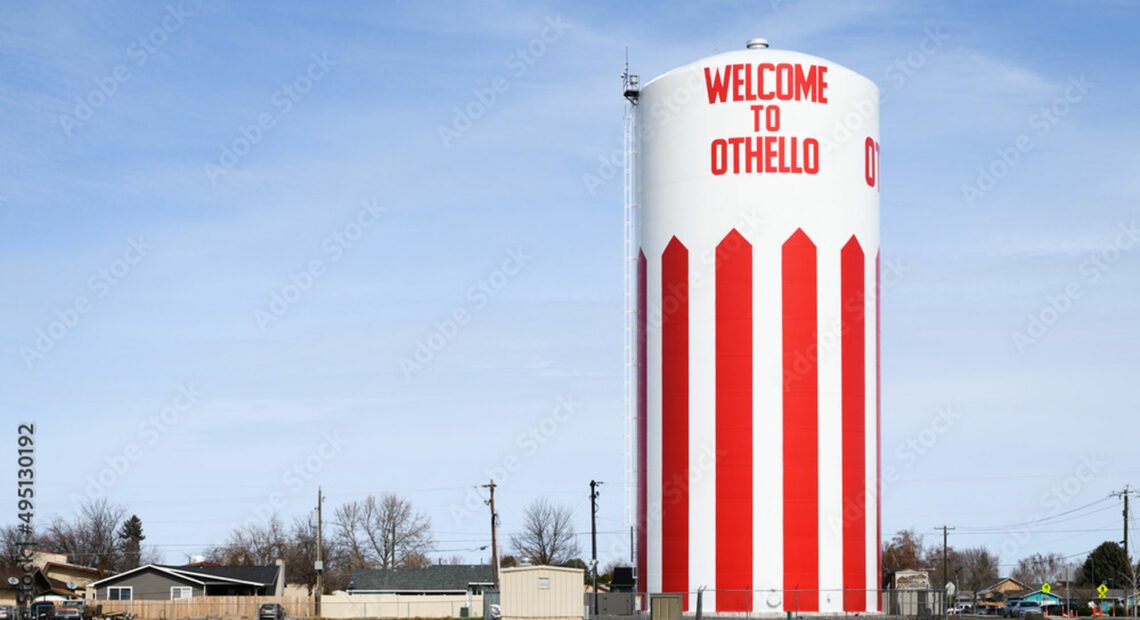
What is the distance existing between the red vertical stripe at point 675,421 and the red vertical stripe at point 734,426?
118 cm

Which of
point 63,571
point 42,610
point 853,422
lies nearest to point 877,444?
point 853,422

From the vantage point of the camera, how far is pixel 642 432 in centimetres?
4431

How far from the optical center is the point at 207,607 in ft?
279

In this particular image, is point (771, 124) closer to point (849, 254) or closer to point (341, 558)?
point (849, 254)

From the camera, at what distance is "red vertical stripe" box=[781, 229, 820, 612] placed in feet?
137

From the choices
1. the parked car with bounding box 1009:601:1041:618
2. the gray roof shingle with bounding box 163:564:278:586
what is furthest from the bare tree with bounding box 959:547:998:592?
the gray roof shingle with bounding box 163:564:278:586

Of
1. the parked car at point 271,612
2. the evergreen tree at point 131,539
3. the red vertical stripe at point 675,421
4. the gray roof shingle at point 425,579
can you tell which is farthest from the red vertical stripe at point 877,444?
the evergreen tree at point 131,539

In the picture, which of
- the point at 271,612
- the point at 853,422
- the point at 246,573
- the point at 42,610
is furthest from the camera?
the point at 246,573

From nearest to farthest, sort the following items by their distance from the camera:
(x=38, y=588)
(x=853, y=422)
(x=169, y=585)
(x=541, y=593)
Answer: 1. (x=853, y=422)
2. (x=541, y=593)
3. (x=169, y=585)
4. (x=38, y=588)

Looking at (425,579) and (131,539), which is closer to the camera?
(425,579)

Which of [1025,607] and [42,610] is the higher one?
[42,610]

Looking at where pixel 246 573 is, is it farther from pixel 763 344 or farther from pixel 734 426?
pixel 763 344

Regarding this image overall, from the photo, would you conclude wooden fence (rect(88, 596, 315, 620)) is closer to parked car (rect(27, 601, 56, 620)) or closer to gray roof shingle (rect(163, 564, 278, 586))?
parked car (rect(27, 601, 56, 620))

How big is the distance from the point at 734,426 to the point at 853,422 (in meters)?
4.06
